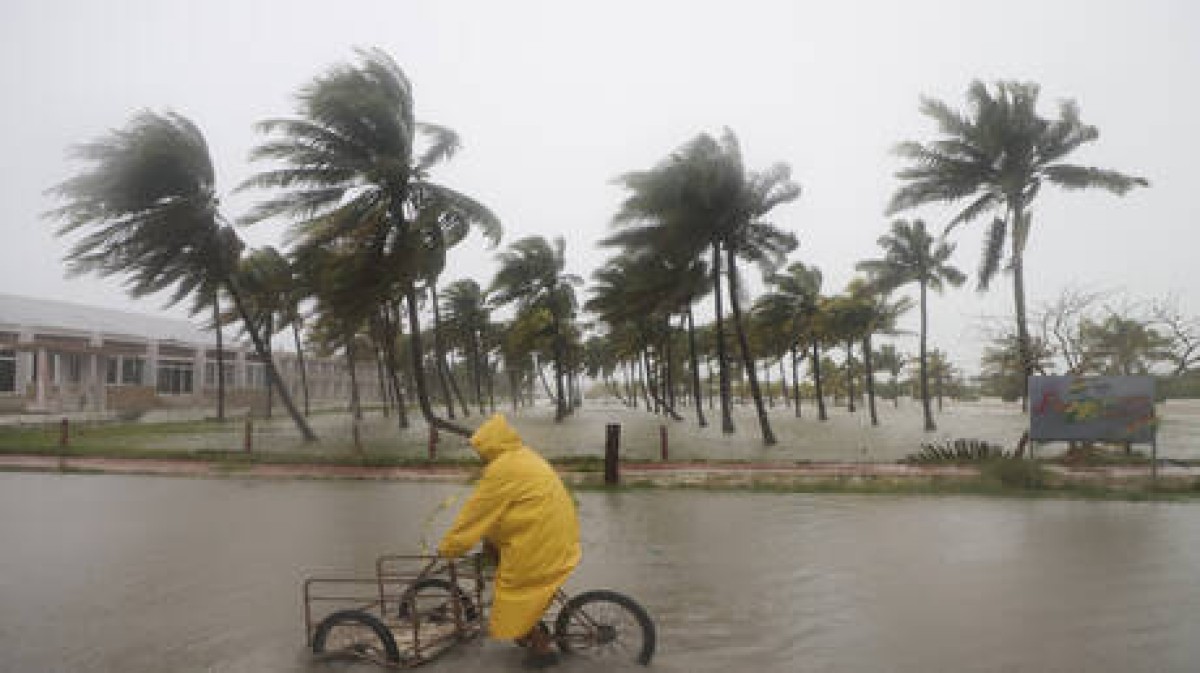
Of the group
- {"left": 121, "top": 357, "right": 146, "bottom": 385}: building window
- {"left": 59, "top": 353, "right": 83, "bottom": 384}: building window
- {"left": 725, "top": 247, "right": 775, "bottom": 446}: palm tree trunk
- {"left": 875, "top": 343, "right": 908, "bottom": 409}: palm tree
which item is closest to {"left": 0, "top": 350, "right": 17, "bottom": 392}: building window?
{"left": 59, "top": 353, "right": 83, "bottom": 384}: building window

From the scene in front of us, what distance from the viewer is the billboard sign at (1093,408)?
17.5 m

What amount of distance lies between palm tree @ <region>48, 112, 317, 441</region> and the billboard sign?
20.7 meters

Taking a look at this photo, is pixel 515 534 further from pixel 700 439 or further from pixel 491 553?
pixel 700 439

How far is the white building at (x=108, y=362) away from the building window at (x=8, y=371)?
0.04 metres

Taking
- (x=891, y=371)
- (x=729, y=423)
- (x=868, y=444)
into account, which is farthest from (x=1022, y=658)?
(x=891, y=371)

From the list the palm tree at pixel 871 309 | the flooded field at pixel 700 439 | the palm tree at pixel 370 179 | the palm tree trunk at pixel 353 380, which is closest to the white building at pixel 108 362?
the palm tree trunk at pixel 353 380

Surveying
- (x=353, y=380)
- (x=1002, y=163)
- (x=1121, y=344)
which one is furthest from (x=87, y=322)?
(x=1121, y=344)

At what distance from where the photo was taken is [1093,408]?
704 inches

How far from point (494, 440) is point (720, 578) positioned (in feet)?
13.1

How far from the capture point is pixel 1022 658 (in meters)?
5.51

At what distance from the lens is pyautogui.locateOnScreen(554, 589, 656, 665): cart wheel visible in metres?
5.14

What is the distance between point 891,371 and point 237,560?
92.8 m

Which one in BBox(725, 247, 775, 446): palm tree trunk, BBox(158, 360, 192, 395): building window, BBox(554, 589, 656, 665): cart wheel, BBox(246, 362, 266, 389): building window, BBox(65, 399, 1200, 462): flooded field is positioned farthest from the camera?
BBox(246, 362, 266, 389): building window

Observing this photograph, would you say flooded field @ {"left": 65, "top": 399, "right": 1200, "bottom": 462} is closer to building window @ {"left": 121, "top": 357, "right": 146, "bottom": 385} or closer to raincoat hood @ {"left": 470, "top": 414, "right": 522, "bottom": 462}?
building window @ {"left": 121, "top": 357, "right": 146, "bottom": 385}
